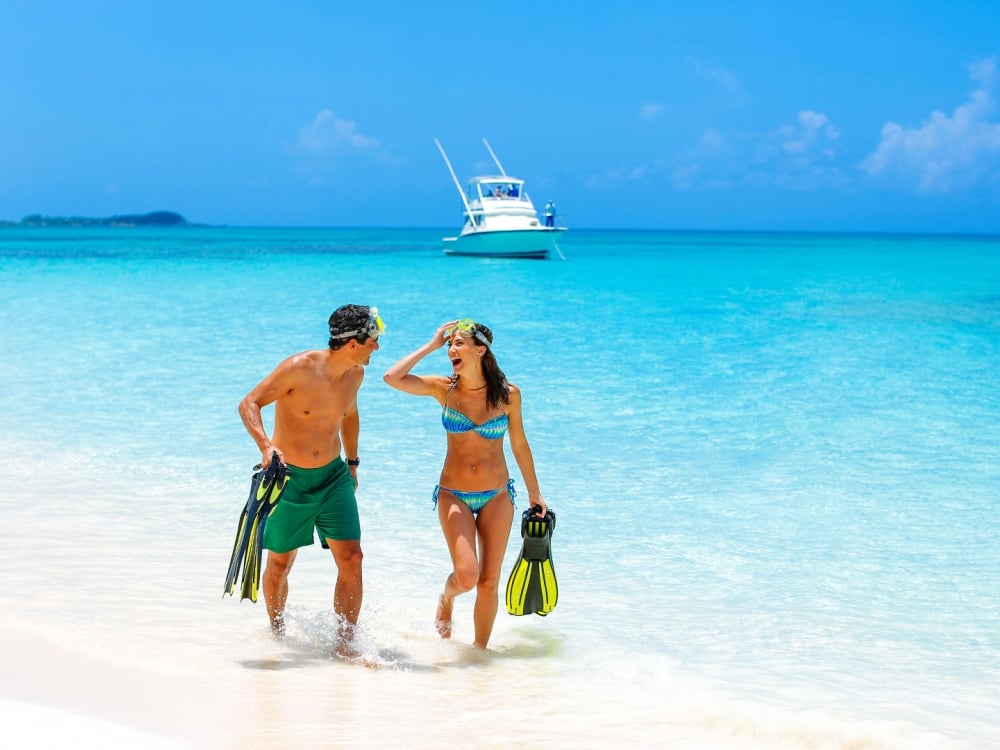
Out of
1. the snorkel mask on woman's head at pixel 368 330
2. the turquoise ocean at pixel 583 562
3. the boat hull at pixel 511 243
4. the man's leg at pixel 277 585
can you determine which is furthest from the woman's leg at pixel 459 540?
the boat hull at pixel 511 243

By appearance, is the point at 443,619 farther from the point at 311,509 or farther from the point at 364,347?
the point at 364,347

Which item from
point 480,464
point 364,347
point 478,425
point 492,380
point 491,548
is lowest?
point 491,548

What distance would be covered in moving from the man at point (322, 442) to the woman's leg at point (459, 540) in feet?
1.17

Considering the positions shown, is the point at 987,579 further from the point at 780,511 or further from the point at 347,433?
the point at 347,433

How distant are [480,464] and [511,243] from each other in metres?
36.8

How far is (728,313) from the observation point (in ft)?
71.2

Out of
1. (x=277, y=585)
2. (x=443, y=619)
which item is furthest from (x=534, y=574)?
(x=277, y=585)

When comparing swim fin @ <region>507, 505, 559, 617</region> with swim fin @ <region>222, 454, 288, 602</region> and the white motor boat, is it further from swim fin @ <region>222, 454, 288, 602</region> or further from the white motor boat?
the white motor boat

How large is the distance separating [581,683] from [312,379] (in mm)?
1548

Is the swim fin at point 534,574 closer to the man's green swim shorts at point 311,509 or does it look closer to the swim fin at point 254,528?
the man's green swim shorts at point 311,509

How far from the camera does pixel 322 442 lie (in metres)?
4.11

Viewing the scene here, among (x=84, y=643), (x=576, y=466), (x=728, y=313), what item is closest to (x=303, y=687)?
(x=84, y=643)

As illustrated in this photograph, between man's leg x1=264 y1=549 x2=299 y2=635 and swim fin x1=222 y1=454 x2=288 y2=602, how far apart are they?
17cm

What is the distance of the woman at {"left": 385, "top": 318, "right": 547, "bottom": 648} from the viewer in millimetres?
4227
